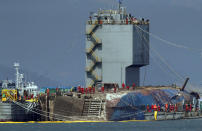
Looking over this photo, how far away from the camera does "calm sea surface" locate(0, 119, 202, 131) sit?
101456mm

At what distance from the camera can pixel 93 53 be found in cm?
12412

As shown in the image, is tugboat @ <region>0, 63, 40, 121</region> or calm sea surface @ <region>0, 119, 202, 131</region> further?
tugboat @ <region>0, 63, 40, 121</region>

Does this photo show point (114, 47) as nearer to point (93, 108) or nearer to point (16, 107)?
point (93, 108)

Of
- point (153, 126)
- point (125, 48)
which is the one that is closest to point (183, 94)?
point (125, 48)

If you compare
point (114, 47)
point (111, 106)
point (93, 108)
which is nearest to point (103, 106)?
point (111, 106)

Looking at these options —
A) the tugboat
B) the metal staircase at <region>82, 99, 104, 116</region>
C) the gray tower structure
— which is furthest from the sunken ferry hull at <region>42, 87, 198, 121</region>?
the gray tower structure

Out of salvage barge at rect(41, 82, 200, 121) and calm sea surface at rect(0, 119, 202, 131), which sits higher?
salvage barge at rect(41, 82, 200, 121)

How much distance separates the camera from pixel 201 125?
112 metres

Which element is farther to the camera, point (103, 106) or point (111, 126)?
point (103, 106)

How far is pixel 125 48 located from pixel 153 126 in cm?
1883

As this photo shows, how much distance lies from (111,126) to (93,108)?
16.2 ft

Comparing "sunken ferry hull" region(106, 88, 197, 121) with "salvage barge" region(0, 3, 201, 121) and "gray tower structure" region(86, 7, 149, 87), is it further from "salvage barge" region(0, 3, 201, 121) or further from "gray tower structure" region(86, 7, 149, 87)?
"gray tower structure" region(86, 7, 149, 87)

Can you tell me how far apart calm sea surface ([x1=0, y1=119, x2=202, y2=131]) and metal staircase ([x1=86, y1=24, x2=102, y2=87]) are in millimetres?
15602

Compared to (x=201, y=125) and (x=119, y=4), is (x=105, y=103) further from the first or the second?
(x=119, y=4)
